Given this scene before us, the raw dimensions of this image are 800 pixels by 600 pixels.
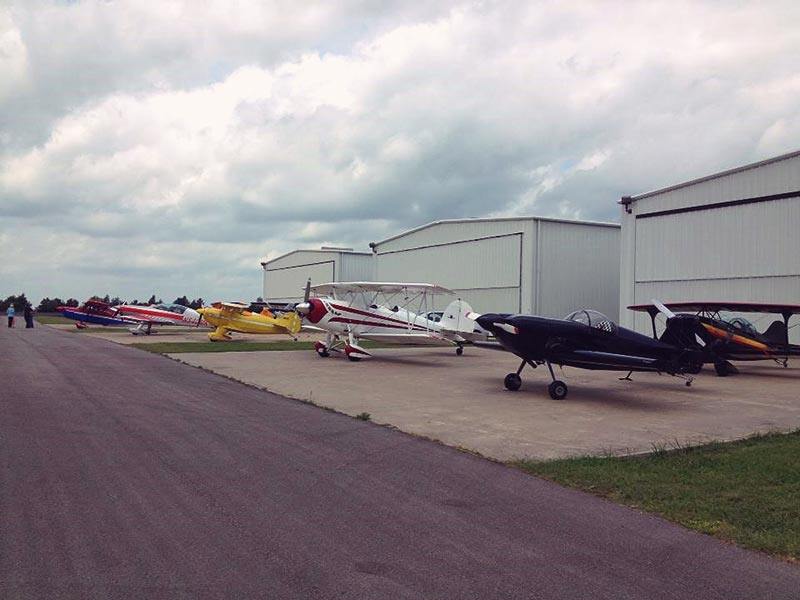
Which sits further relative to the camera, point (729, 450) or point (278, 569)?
point (729, 450)

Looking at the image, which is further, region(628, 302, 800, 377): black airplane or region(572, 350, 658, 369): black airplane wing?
region(628, 302, 800, 377): black airplane

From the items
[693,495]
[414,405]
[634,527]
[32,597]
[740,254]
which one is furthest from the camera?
[740,254]

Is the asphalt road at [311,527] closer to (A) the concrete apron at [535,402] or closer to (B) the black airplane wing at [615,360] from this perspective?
Answer: (A) the concrete apron at [535,402]

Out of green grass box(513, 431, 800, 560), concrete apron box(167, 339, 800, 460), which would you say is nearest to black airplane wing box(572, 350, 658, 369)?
concrete apron box(167, 339, 800, 460)

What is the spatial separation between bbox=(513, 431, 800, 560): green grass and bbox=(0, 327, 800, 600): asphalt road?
35cm

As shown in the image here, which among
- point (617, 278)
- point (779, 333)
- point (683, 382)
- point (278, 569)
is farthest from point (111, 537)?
point (617, 278)

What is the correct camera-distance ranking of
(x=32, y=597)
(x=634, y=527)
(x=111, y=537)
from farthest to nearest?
(x=634, y=527), (x=111, y=537), (x=32, y=597)

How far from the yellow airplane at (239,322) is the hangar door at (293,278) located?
76.8 ft

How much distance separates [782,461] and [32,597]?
8.05 metres

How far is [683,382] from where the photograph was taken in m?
18.5


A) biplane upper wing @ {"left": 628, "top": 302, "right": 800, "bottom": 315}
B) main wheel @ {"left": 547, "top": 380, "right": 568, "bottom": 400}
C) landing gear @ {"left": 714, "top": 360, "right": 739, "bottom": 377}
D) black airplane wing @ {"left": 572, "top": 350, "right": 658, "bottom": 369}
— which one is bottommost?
main wheel @ {"left": 547, "top": 380, "right": 568, "bottom": 400}

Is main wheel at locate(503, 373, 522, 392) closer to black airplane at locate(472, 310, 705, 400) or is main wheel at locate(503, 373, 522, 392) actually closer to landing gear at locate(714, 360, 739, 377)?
black airplane at locate(472, 310, 705, 400)

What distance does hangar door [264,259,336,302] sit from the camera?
62594mm

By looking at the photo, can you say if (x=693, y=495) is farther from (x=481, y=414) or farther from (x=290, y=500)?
(x=481, y=414)
